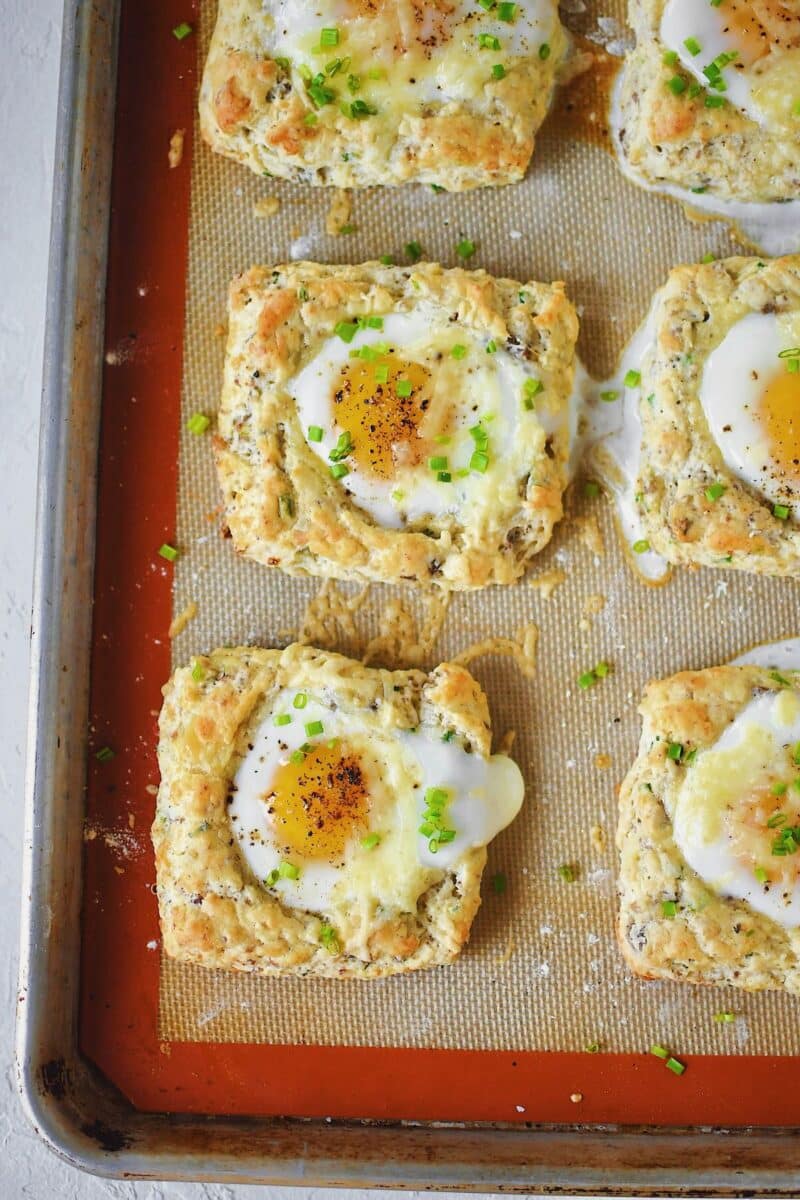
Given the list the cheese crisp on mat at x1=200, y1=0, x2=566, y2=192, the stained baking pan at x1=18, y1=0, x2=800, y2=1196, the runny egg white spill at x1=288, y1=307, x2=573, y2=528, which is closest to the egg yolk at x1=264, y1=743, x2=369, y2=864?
the stained baking pan at x1=18, y1=0, x2=800, y2=1196

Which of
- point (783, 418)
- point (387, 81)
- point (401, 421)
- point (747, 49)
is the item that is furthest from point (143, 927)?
point (747, 49)

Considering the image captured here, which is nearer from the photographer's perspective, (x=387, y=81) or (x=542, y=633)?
(x=387, y=81)

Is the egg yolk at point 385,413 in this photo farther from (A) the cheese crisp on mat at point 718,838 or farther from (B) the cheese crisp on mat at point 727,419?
(A) the cheese crisp on mat at point 718,838

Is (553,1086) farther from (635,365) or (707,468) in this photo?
(635,365)

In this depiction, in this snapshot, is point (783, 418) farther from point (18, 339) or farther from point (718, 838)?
point (18, 339)

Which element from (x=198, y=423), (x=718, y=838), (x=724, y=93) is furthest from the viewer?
(x=198, y=423)

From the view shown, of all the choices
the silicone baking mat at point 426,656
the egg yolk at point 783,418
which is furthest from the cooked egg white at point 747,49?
the egg yolk at point 783,418
